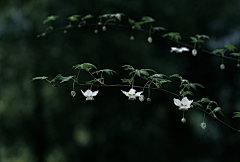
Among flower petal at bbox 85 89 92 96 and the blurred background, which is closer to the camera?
flower petal at bbox 85 89 92 96

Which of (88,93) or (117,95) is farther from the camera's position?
(117,95)

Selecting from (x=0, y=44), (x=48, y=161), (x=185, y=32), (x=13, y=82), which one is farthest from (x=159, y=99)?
(x=0, y=44)

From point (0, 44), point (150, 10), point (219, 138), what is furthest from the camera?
point (0, 44)

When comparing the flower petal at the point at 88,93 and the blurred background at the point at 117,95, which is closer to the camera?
the flower petal at the point at 88,93

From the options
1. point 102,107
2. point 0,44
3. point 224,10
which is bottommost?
point 102,107

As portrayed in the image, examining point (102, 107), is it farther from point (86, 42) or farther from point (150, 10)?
point (150, 10)

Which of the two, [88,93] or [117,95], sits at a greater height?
[88,93]

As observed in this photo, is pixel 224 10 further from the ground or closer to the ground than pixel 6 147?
further from the ground

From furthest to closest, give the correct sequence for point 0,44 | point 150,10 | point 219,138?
point 0,44
point 150,10
point 219,138
